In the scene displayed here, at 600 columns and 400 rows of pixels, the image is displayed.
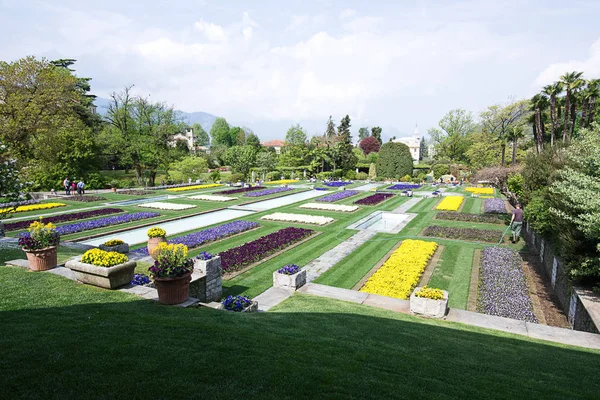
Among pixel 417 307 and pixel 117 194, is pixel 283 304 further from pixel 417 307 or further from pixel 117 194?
pixel 117 194

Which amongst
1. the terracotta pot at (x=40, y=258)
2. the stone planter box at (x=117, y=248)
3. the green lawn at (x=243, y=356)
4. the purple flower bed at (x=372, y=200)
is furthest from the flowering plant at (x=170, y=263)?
the purple flower bed at (x=372, y=200)

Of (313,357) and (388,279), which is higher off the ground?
(313,357)

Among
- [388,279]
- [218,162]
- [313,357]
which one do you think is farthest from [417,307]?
[218,162]

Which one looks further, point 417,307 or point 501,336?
point 417,307

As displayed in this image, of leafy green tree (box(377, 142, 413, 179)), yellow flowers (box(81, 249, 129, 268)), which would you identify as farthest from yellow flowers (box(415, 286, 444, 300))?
leafy green tree (box(377, 142, 413, 179))

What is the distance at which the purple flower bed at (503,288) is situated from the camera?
9.81 m

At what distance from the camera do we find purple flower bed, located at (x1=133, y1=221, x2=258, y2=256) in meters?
16.0

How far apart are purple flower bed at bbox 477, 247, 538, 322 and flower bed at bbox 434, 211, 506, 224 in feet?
24.6

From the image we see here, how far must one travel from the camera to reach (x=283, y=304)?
9328mm

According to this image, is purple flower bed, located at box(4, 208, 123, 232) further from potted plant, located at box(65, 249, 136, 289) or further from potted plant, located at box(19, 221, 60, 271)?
potted plant, located at box(65, 249, 136, 289)

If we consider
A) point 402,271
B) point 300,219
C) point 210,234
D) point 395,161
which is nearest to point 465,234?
point 402,271

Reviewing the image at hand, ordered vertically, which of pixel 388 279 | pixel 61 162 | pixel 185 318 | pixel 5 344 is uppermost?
pixel 61 162

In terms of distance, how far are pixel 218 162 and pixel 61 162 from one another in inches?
1888

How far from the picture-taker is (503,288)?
37.5ft
